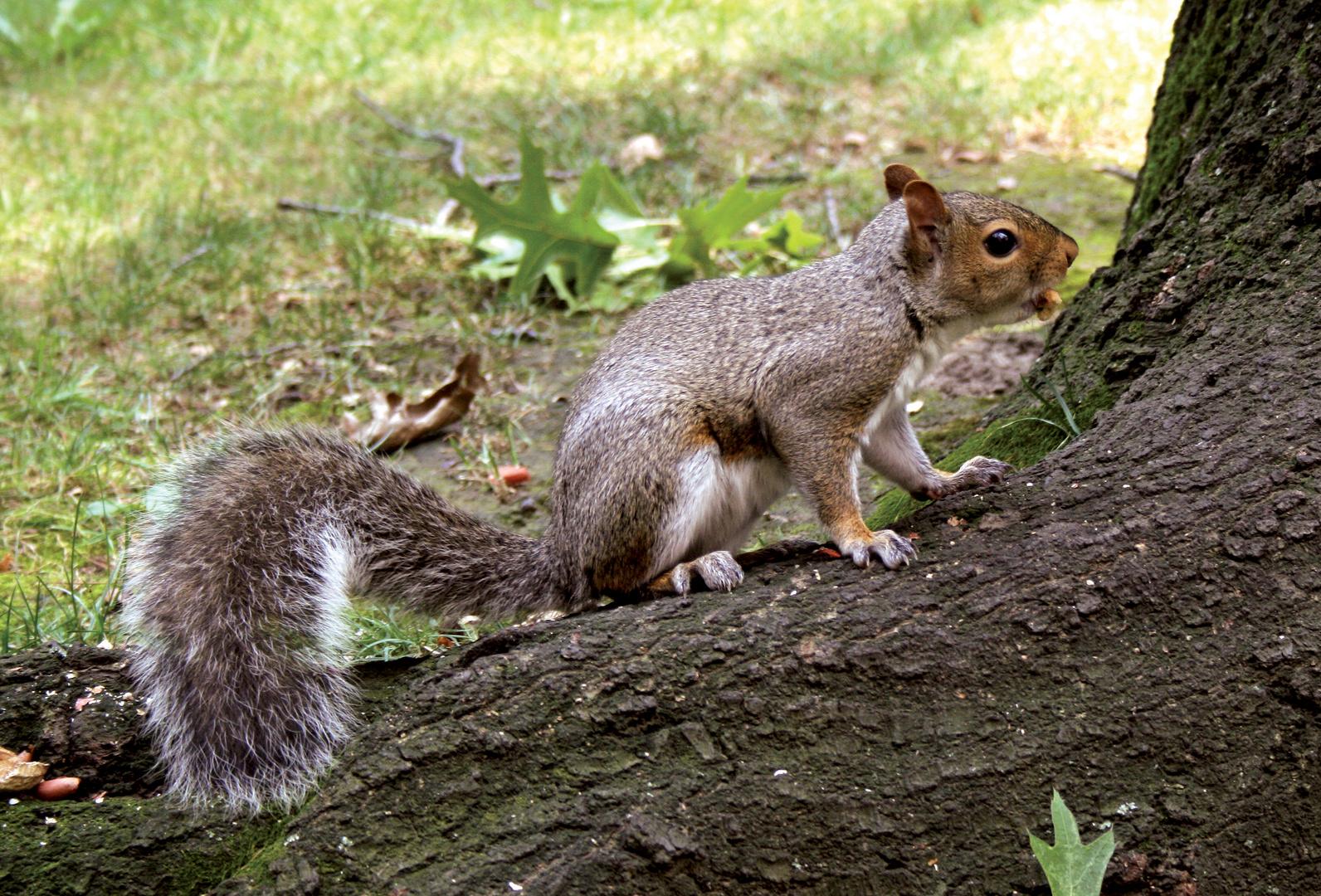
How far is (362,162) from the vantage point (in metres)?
4.88

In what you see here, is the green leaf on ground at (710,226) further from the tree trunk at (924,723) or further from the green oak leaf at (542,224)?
the tree trunk at (924,723)

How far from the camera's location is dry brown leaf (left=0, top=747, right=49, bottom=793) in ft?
4.80

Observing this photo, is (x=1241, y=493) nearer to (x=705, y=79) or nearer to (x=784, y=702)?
(x=784, y=702)

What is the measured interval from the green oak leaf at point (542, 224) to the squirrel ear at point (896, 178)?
1250 mm

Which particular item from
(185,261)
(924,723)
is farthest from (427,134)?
(924,723)

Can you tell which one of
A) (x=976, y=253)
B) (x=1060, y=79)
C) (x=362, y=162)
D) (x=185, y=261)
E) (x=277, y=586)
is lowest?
(x=185, y=261)

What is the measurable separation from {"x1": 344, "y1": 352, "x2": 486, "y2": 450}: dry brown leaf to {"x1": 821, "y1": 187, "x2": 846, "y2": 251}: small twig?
140cm

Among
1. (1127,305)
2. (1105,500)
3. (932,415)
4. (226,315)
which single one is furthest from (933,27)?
(1105,500)

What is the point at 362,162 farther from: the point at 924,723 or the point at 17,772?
the point at 924,723

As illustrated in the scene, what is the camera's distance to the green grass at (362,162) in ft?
10.4

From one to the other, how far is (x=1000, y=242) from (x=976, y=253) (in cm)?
5

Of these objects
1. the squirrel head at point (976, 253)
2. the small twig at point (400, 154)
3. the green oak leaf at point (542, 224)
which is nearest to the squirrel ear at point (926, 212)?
the squirrel head at point (976, 253)

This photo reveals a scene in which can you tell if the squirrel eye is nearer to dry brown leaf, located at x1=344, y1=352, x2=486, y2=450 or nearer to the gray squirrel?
the gray squirrel

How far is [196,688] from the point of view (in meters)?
1.54
